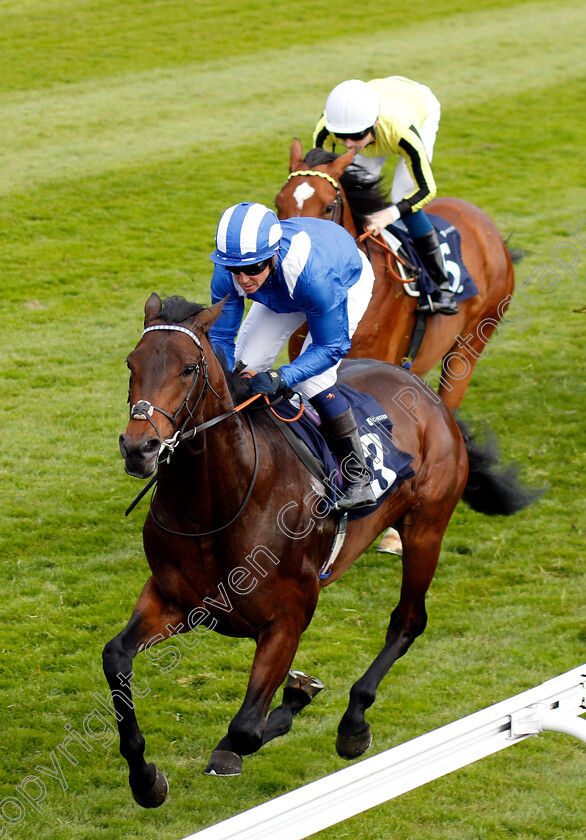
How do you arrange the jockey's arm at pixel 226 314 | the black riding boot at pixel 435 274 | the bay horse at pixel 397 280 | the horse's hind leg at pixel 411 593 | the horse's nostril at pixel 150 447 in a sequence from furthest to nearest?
the black riding boot at pixel 435 274 < the bay horse at pixel 397 280 < the horse's hind leg at pixel 411 593 < the jockey's arm at pixel 226 314 < the horse's nostril at pixel 150 447

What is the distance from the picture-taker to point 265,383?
12.8 feet

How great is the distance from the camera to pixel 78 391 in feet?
28.9

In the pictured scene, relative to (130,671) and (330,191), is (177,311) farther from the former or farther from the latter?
(330,191)

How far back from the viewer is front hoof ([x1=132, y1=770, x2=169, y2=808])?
13.3 ft

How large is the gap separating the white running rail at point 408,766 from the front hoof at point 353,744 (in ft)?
4.75

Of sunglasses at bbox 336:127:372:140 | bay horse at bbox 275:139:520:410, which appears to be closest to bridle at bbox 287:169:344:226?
bay horse at bbox 275:139:520:410

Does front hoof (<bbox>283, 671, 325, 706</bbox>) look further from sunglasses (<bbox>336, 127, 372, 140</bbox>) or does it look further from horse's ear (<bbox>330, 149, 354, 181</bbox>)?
sunglasses (<bbox>336, 127, 372, 140</bbox>)

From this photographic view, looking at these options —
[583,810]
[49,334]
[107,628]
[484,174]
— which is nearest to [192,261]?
[49,334]

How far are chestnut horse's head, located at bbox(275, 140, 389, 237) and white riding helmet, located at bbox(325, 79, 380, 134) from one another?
0.48 feet

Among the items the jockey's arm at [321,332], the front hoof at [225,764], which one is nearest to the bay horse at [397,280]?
the jockey's arm at [321,332]

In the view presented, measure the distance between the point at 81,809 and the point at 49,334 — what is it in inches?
247

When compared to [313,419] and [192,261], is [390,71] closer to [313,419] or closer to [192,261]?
[192,261]

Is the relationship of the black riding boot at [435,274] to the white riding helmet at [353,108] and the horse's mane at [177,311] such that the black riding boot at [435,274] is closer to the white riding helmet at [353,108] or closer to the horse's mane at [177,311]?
the white riding helmet at [353,108]

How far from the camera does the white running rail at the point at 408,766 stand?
2.62m
